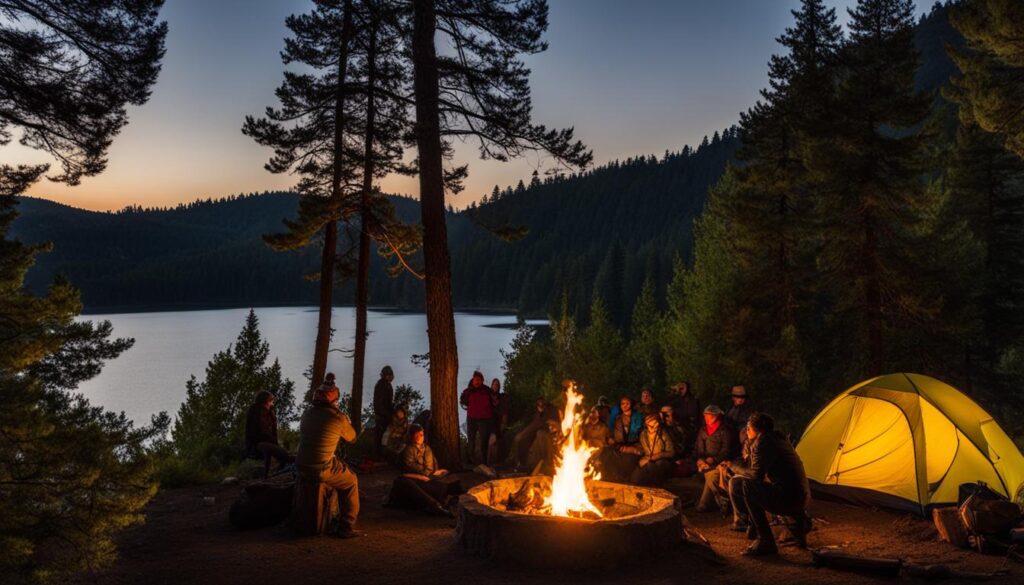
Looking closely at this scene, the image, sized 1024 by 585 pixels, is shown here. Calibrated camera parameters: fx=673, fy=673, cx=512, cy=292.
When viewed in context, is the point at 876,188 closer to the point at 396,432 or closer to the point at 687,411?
the point at 687,411

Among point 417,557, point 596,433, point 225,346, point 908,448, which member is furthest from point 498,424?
point 225,346

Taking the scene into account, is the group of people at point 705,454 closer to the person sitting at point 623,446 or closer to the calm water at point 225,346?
the person sitting at point 623,446

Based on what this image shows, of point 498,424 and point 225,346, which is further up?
point 498,424

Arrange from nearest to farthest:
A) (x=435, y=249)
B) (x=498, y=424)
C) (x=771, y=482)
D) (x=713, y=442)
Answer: (x=771, y=482) < (x=713, y=442) < (x=435, y=249) < (x=498, y=424)

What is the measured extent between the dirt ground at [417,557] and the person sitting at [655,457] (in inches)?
62.6

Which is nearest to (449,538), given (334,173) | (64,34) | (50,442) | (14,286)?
(50,442)

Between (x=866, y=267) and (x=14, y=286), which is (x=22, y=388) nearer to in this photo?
(x=14, y=286)

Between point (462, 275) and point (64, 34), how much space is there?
4415 inches

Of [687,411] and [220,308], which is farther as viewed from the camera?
[220,308]

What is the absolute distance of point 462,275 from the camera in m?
118

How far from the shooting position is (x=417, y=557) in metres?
6.52

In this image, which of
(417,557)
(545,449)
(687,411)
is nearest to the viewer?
(417,557)

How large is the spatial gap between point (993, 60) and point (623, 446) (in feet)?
24.9

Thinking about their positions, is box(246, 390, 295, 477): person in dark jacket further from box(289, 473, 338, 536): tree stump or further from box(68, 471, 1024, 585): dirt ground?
box(289, 473, 338, 536): tree stump
